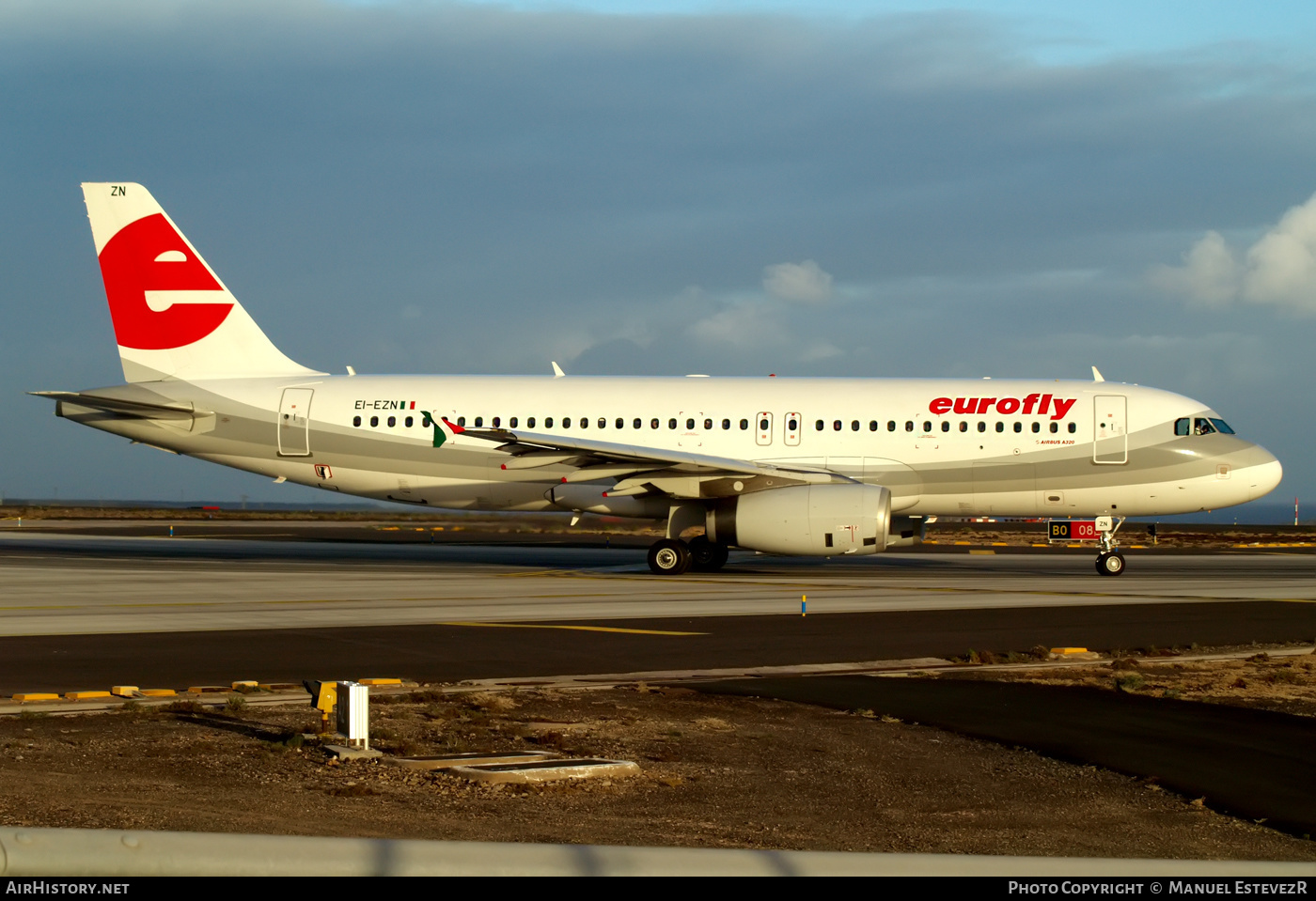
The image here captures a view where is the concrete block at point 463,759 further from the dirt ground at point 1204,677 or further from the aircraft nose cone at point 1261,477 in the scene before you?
the aircraft nose cone at point 1261,477

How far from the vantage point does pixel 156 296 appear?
93.1 ft

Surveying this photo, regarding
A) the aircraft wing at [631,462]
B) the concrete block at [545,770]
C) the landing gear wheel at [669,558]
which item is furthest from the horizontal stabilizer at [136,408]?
the concrete block at [545,770]

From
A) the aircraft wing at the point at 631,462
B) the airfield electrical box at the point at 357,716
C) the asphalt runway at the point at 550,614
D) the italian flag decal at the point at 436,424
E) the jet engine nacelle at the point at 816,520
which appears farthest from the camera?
the italian flag decal at the point at 436,424

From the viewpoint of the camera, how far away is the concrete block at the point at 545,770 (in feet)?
23.5

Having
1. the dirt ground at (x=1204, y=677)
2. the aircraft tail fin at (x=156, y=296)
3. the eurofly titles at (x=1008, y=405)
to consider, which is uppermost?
the aircraft tail fin at (x=156, y=296)

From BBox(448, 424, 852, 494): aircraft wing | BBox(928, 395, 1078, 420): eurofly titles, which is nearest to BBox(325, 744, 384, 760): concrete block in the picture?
BBox(448, 424, 852, 494): aircraft wing

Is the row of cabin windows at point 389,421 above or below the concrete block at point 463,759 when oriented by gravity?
above

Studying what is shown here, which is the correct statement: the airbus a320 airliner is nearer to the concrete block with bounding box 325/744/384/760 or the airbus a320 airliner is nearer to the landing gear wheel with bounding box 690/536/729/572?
the landing gear wheel with bounding box 690/536/729/572

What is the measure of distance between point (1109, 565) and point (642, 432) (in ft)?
34.4

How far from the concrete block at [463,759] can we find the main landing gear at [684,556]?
701 inches

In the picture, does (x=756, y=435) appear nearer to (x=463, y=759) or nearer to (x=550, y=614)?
(x=550, y=614)

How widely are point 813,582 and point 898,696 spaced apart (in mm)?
13081

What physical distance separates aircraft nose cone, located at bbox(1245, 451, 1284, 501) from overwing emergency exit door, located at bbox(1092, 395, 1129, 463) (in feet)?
8.75

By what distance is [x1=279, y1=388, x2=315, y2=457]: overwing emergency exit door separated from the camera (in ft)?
90.9
